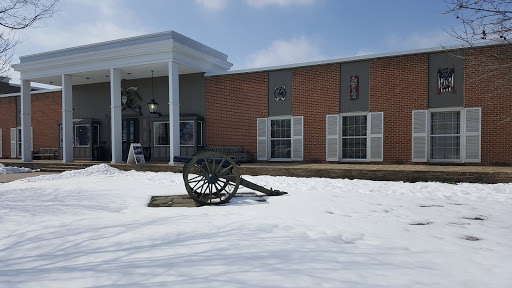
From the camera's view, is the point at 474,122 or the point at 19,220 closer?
the point at 19,220

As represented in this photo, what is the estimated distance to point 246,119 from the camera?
46.8ft

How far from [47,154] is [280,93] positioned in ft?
42.9

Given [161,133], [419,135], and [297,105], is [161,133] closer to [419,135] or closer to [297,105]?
[297,105]

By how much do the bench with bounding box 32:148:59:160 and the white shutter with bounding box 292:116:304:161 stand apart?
42.0 feet

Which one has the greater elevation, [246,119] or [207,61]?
[207,61]

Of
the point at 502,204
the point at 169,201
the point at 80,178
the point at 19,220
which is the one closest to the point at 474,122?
the point at 502,204

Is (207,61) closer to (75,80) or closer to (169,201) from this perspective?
(75,80)

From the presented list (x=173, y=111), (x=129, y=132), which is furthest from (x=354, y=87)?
(x=129, y=132)

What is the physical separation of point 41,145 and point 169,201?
52.6 ft

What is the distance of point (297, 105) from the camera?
13.3 m

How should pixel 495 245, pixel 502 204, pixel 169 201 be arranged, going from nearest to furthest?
1. pixel 495 245
2. pixel 502 204
3. pixel 169 201

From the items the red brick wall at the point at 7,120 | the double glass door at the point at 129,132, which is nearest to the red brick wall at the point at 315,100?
the double glass door at the point at 129,132

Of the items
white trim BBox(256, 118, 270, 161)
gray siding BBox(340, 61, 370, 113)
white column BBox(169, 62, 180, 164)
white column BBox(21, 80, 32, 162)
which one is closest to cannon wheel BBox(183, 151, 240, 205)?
white column BBox(169, 62, 180, 164)

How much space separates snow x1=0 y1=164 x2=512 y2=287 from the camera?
118 inches
